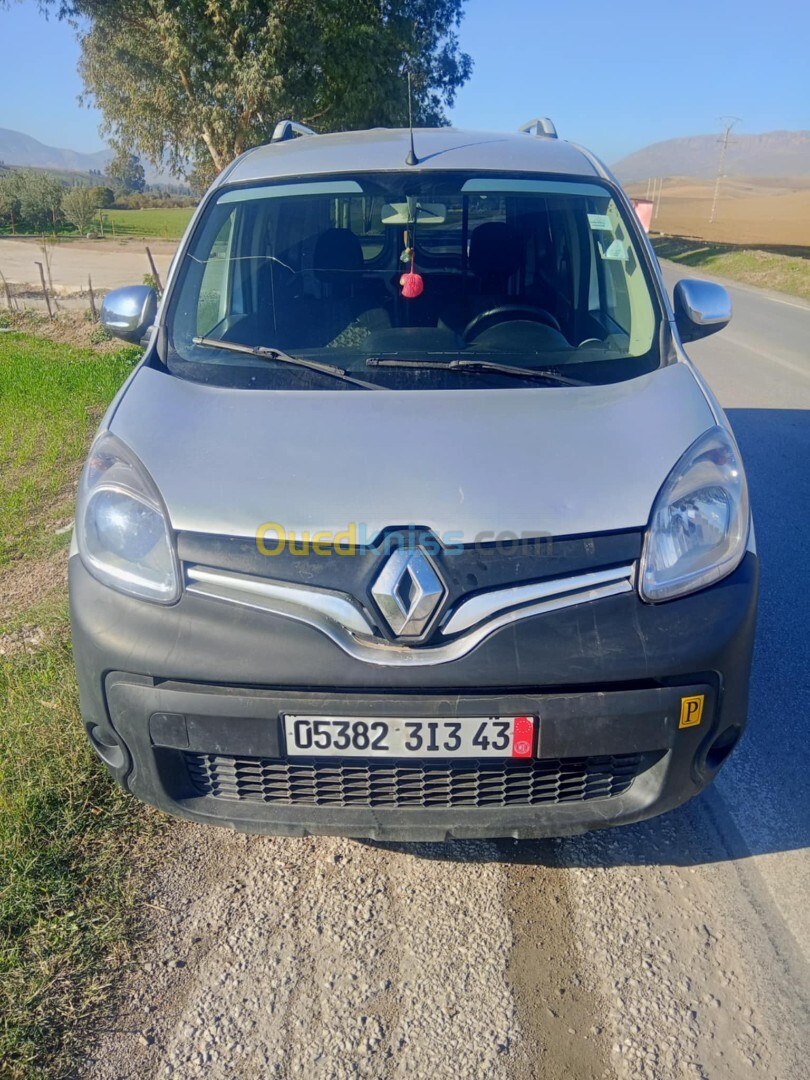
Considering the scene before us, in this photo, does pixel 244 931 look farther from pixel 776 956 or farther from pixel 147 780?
pixel 776 956

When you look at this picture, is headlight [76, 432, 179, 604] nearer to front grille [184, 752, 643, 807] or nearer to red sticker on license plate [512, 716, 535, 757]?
front grille [184, 752, 643, 807]

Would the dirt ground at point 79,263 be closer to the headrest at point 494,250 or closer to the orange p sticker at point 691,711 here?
the headrest at point 494,250

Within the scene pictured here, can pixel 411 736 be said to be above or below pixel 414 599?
below

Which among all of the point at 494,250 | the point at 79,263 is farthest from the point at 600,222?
the point at 79,263

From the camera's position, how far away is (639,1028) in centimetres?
215

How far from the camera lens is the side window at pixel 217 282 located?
129 inches

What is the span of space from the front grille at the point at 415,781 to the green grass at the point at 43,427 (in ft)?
11.4

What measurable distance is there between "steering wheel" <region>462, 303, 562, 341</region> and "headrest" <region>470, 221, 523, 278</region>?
186mm

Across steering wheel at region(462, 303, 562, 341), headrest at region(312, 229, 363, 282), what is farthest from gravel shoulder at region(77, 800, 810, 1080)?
headrest at region(312, 229, 363, 282)

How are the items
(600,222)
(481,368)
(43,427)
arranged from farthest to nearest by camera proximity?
(43,427) < (600,222) < (481,368)

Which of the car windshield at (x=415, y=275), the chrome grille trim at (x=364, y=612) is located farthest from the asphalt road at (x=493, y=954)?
the car windshield at (x=415, y=275)

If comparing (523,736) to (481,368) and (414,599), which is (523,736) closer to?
(414,599)

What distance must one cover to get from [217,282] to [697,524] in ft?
6.87

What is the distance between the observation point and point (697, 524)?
2.36m
